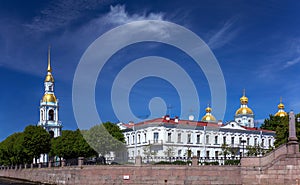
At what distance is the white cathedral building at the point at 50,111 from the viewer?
10806 centimetres

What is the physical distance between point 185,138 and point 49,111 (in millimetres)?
39589

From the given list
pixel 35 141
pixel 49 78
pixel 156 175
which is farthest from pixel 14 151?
pixel 156 175

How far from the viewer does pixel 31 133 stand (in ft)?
263

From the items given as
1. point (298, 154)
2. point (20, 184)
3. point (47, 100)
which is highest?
point (47, 100)

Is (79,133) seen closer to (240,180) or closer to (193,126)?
(193,126)

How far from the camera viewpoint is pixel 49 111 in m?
109

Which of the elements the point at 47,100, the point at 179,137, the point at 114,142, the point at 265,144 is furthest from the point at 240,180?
the point at 47,100

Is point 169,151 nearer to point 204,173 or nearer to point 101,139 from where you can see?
point 101,139

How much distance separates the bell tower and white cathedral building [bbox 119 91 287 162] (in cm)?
2232

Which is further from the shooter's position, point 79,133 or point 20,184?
point 79,133

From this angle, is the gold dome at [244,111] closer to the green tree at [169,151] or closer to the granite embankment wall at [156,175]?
the green tree at [169,151]

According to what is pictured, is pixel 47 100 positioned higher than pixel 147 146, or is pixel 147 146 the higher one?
pixel 47 100

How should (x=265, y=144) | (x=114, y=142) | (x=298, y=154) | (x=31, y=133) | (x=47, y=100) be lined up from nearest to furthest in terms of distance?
(x=298, y=154) → (x=114, y=142) → (x=31, y=133) → (x=265, y=144) → (x=47, y=100)

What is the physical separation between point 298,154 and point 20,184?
41.4 meters
